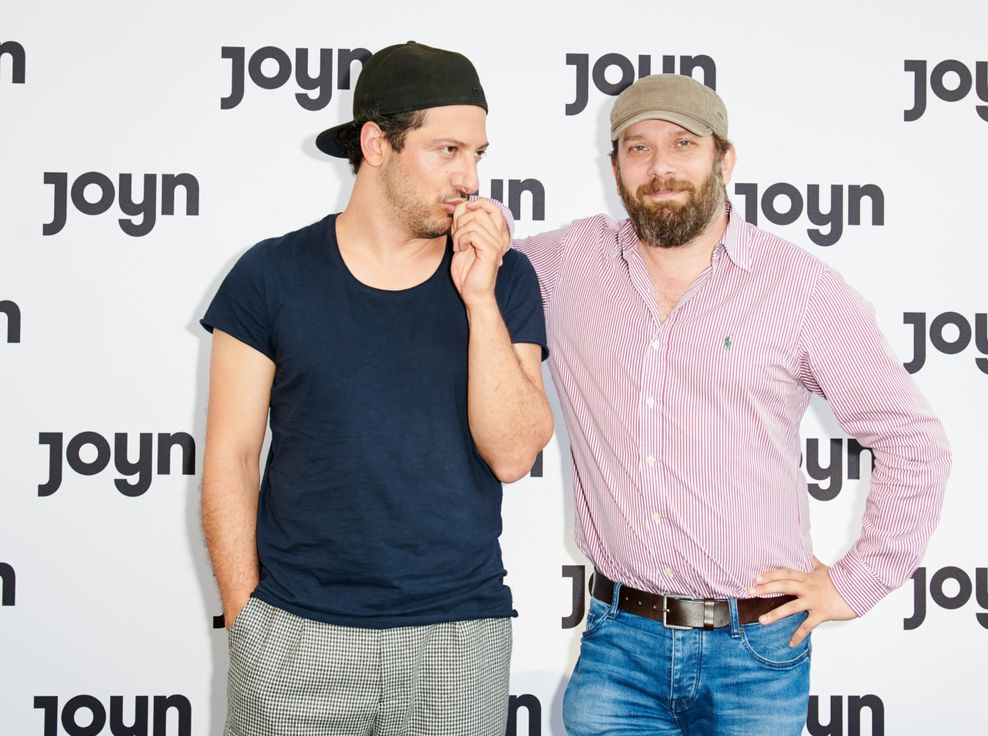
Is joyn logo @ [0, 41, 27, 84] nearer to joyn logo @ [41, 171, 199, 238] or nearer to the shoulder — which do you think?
joyn logo @ [41, 171, 199, 238]

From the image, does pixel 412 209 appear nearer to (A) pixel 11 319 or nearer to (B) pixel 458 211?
(B) pixel 458 211

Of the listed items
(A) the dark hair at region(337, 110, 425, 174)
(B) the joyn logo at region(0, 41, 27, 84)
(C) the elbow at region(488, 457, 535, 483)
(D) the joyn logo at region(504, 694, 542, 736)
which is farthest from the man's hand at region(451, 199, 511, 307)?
(B) the joyn logo at region(0, 41, 27, 84)

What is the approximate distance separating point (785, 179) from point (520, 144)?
2.30ft

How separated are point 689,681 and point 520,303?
2.54ft

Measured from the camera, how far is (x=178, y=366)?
246 cm

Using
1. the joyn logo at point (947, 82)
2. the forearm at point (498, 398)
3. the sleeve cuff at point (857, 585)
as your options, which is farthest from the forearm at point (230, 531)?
the joyn logo at point (947, 82)

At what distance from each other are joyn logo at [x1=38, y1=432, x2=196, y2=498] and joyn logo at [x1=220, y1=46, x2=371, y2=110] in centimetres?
88

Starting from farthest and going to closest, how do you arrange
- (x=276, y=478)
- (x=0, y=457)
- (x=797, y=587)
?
(x=0, y=457), (x=797, y=587), (x=276, y=478)

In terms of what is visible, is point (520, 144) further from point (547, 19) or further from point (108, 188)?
point (108, 188)

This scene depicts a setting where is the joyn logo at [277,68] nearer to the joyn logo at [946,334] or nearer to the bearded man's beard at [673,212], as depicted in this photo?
the bearded man's beard at [673,212]

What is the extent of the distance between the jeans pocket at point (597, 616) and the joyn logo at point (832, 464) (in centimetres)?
88

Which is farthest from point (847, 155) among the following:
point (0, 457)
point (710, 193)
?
point (0, 457)

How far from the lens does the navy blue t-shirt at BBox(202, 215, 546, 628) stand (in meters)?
1.62

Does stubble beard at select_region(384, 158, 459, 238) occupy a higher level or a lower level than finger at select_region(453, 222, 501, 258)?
higher
